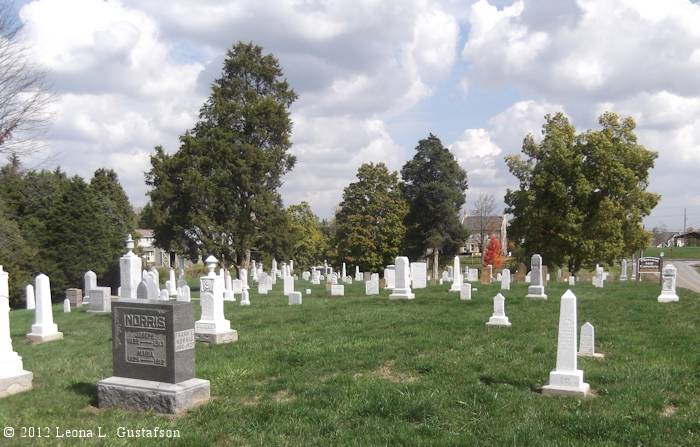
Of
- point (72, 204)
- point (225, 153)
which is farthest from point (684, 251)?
point (72, 204)

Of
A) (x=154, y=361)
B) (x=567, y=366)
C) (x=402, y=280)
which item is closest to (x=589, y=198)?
(x=402, y=280)

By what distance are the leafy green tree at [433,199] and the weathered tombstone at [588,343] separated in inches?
1512

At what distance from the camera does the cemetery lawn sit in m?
5.66

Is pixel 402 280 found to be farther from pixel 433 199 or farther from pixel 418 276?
pixel 433 199

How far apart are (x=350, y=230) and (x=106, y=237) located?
1946 centimetres

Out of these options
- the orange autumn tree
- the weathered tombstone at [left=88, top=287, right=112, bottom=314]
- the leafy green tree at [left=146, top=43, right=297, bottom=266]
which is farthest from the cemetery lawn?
the orange autumn tree

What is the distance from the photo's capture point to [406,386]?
7180 mm

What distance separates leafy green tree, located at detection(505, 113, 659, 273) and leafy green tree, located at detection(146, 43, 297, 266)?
51.1 feet

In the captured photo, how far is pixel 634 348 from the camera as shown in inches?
370

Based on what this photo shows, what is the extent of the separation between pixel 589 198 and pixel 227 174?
2065 centimetres

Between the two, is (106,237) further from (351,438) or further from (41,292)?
(351,438)

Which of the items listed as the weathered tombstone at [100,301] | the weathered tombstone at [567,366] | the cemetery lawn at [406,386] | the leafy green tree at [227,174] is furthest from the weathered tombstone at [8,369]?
the leafy green tree at [227,174]

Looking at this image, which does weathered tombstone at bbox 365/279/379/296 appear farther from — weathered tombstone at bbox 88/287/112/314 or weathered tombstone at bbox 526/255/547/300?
weathered tombstone at bbox 88/287/112/314

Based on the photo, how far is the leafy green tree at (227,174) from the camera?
3219cm
